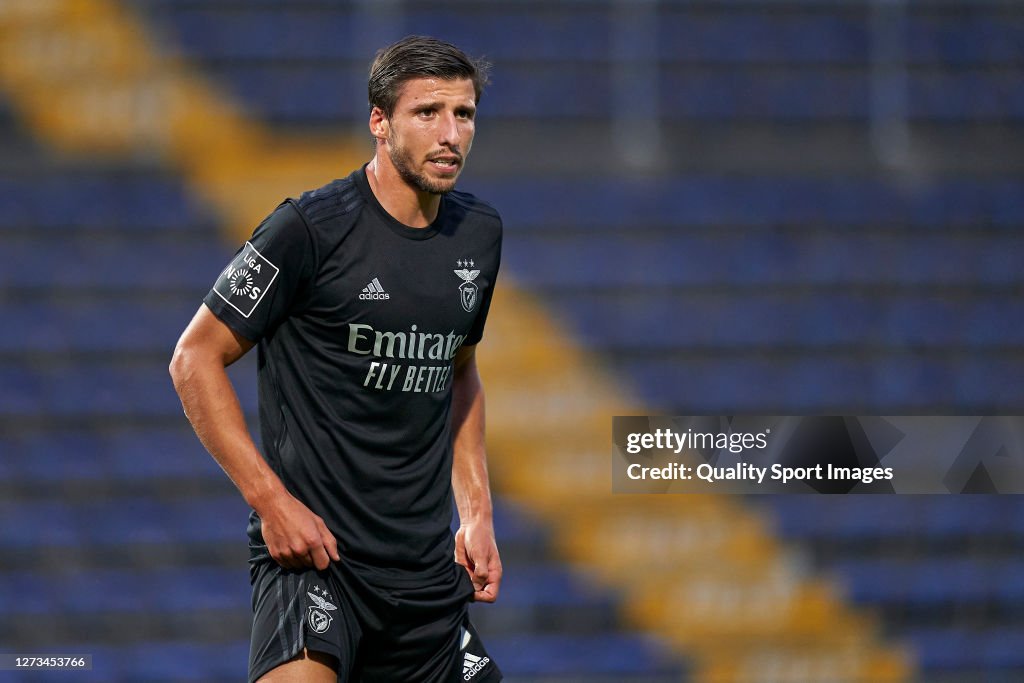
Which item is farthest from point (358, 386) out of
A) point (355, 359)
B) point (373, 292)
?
point (373, 292)

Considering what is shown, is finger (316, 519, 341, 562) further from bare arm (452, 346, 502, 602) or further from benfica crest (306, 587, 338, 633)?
bare arm (452, 346, 502, 602)

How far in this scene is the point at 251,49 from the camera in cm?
585

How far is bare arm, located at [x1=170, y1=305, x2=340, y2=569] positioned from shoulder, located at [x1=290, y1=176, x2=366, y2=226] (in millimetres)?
216

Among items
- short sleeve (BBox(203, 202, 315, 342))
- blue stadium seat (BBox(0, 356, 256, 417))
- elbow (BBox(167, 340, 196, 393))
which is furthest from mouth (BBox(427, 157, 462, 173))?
blue stadium seat (BBox(0, 356, 256, 417))

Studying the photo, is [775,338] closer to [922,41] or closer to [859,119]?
[859,119]

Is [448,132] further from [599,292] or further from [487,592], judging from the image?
[599,292]

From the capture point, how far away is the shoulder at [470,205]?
2.29 metres

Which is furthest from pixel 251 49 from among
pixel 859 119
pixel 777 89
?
pixel 859 119

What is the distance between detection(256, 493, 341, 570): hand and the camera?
199 centimetres

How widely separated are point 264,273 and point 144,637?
352cm

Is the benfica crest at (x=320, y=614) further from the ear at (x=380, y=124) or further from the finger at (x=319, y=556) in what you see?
the ear at (x=380, y=124)

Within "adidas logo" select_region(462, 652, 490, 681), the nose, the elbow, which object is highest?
the nose

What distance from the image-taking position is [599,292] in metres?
5.59

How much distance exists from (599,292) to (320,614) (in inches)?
143
